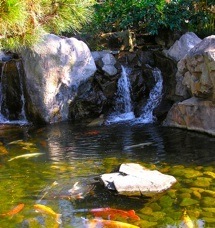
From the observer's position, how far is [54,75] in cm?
977

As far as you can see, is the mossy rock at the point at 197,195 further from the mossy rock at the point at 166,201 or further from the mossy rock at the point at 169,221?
the mossy rock at the point at 169,221

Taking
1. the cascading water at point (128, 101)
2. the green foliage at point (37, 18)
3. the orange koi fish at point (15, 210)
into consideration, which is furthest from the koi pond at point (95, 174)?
the green foliage at point (37, 18)

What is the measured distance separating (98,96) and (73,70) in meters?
0.93

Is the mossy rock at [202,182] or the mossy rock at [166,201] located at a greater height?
the mossy rock at [166,201]

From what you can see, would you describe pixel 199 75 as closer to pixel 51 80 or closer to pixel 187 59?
pixel 187 59

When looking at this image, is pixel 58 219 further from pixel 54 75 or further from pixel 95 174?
pixel 54 75

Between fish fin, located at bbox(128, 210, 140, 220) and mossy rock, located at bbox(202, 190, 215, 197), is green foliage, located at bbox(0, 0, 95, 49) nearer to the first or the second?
fish fin, located at bbox(128, 210, 140, 220)

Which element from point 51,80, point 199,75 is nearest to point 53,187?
point 199,75

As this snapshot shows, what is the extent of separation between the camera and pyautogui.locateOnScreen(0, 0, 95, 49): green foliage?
363 centimetres

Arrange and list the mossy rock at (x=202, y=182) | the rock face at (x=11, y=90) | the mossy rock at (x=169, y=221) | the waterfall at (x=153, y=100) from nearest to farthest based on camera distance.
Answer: the mossy rock at (x=169, y=221)
the mossy rock at (x=202, y=182)
the waterfall at (x=153, y=100)
the rock face at (x=11, y=90)

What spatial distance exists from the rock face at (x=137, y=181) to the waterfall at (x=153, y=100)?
426cm

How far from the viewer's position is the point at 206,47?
7570mm

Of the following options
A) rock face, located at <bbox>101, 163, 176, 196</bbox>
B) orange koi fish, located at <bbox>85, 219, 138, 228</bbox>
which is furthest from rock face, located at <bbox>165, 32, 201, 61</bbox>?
orange koi fish, located at <bbox>85, 219, 138, 228</bbox>

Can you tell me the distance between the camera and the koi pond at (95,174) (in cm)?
427
